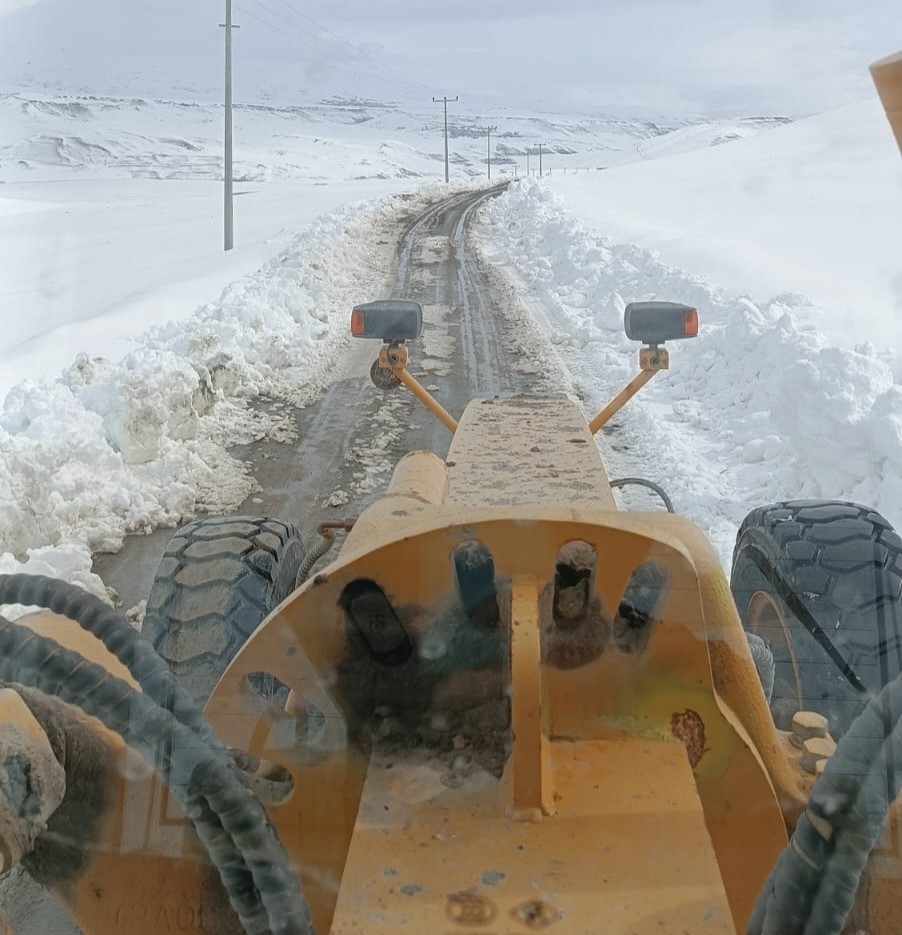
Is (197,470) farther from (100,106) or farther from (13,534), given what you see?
(100,106)

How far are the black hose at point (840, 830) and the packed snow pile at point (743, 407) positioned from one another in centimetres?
433

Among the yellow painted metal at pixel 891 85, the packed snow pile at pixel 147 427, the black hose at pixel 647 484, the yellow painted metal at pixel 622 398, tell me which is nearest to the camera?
the yellow painted metal at pixel 891 85

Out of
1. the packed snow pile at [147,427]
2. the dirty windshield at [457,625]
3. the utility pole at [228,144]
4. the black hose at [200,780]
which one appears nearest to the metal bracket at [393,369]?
the dirty windshield at [457,625]

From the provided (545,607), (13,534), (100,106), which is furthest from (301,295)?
(100,106)

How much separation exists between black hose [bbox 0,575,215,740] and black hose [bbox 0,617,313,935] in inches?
1.0

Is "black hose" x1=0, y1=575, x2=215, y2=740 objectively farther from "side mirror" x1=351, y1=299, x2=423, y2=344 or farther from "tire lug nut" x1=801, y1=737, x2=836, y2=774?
"side mirror" x1=351, y1=299, x2=423, y2=344

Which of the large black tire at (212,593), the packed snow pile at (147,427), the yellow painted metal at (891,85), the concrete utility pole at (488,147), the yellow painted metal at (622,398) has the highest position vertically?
the concrete utility pole at (488,147)

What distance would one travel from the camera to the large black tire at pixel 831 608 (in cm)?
318

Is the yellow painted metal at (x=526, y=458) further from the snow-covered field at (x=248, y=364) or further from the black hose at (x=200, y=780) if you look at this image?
the black hose at (x=200, y=780)

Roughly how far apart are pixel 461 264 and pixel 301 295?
611 centimetres

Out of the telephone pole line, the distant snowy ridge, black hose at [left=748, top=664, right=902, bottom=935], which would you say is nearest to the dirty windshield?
black hose at [left=748, top=664, right=902, bottom=935]

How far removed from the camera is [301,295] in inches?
473

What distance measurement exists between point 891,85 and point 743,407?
23.0ft

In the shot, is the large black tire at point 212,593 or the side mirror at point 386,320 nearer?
the large black tire at point 212,593
